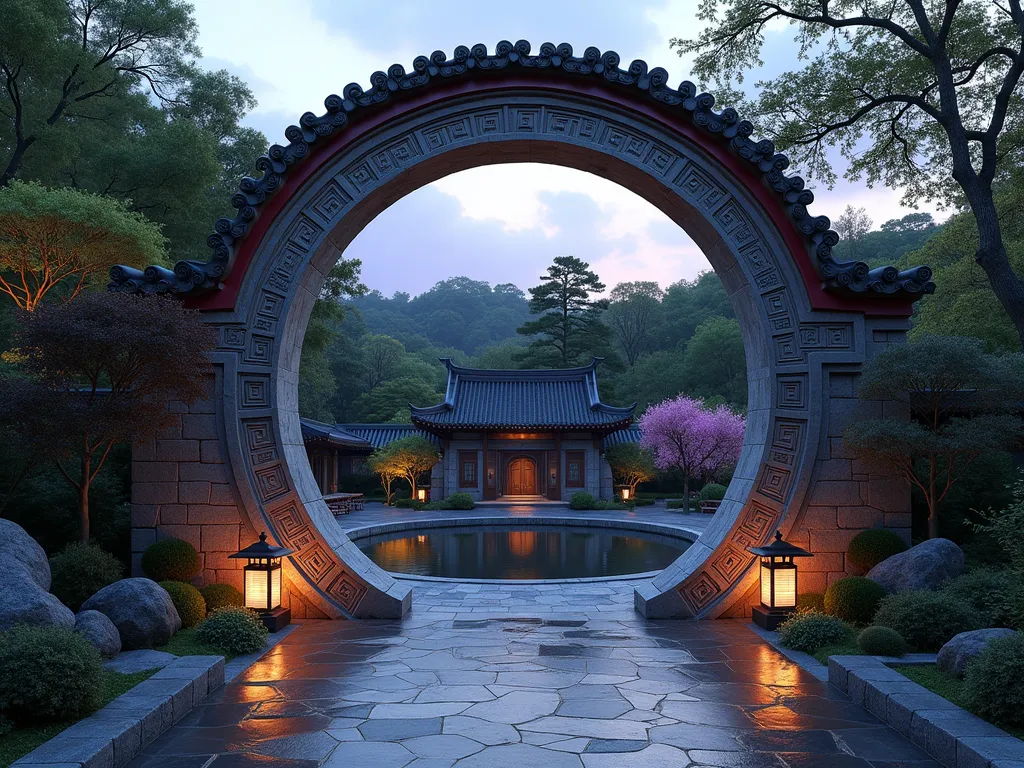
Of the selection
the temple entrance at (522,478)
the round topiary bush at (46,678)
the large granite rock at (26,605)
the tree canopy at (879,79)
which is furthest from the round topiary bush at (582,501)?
the round topiary bush at (46,678)

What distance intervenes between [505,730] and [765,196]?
22.1 ft

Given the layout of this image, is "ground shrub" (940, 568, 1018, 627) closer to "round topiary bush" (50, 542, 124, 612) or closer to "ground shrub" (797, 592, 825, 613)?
"ground shrub" (797, 592, 825, 613)

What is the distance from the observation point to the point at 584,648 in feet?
24.1

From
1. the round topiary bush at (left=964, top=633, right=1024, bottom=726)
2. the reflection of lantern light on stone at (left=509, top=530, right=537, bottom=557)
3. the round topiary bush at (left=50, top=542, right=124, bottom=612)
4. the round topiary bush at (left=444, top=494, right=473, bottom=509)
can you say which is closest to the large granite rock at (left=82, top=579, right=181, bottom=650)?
the round topiary bush at (left=50, top=542, right=124, bottom=612)

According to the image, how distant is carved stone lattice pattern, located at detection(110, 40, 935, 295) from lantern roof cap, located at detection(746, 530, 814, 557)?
3080 mm

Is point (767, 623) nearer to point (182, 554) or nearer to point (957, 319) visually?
point (182, 554)

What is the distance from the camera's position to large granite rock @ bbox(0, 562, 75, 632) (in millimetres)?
5457

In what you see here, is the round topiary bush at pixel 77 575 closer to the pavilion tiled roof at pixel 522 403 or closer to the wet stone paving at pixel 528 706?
the wet stone paving at pixel 528 706

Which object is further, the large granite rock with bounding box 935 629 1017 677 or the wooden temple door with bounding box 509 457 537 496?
the wooden temple door with bounding box 509 457 537 496

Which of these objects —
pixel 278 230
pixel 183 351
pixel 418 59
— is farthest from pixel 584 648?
pixel 418 59

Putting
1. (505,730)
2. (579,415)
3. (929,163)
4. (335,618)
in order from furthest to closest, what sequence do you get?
(579,415), (929,163), (335,618), (505,730)

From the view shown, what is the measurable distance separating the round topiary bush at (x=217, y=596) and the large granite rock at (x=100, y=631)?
1.53 m

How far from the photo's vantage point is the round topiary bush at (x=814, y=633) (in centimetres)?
708

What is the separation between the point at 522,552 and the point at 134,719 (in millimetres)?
13109
